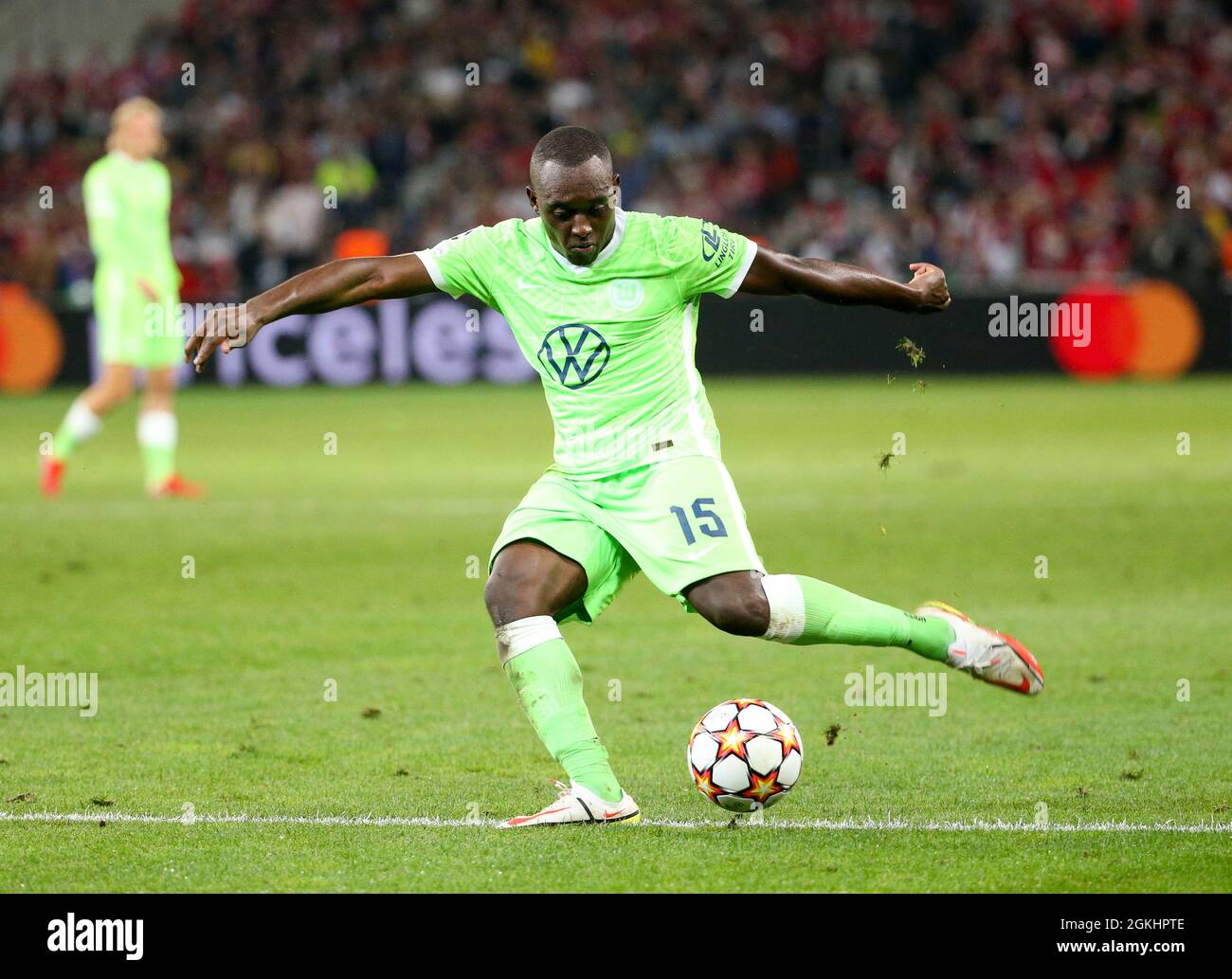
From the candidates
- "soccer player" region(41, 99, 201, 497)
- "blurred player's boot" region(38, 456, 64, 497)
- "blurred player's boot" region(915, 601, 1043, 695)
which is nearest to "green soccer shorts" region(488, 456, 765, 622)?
"blurred player's boot" region(915, 601, 1043, 695)

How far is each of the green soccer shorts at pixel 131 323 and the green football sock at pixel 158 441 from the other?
393mm

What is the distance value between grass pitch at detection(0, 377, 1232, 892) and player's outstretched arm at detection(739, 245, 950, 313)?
1513 millimetres

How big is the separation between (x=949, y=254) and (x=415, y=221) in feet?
24.3

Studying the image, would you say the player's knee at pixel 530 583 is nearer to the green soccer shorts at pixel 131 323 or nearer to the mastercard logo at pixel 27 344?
the green soccer shorts at pixel 131 323

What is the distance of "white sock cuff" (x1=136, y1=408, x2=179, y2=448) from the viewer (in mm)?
12758

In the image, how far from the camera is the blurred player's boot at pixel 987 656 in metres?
5.62

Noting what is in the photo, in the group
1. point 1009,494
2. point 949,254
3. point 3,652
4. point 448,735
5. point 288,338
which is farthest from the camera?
point 949,254

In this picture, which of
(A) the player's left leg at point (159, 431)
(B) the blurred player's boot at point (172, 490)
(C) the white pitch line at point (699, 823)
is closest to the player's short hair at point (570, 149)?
(C) the white pitch line at point (699, 823)

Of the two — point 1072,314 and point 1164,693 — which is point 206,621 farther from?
point 1072,314

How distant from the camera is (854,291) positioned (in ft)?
17.9

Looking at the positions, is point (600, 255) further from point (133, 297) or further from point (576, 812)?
point (133, 297)

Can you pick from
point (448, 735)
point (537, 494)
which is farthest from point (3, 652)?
point (537, 494)

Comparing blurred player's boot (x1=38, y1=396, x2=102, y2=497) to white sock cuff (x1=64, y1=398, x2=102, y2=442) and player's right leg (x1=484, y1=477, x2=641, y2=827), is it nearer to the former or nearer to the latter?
white sock cuff (x1=64, y1=398, x2=102, y2=442)

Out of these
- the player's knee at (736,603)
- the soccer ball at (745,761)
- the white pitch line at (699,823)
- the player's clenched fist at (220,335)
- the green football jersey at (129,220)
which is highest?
the green football jersey at (129,220)
